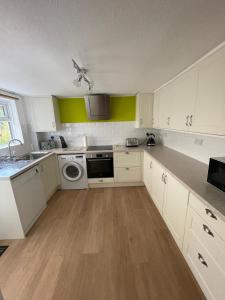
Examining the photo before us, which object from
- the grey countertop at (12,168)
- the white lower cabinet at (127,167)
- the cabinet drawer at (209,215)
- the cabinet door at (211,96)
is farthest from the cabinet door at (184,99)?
the grey countertop at (12,168)

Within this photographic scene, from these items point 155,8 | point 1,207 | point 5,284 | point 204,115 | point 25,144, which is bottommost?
point 5,284

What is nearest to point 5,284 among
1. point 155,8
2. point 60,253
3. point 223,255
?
point 60,253

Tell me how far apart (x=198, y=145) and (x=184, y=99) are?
720mm

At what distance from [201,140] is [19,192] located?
257cm

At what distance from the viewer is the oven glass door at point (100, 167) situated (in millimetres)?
2988

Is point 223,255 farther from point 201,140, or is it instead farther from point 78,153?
point 78,153

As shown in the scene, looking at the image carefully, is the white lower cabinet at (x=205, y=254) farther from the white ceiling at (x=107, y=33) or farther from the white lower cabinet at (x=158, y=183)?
the white ceiling at (x=107, y=33)

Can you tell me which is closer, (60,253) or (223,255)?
(223,255)

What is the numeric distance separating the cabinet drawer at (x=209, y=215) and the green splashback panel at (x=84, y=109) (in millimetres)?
2506

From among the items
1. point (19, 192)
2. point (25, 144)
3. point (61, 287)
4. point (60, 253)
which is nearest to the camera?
point (61, 287)

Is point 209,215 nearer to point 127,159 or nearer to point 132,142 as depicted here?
point 127,159

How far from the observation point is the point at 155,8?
750 millimetres

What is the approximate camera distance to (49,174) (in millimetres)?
2730

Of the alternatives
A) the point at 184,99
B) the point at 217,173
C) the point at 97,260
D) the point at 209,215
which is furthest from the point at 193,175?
the point at 97,260
